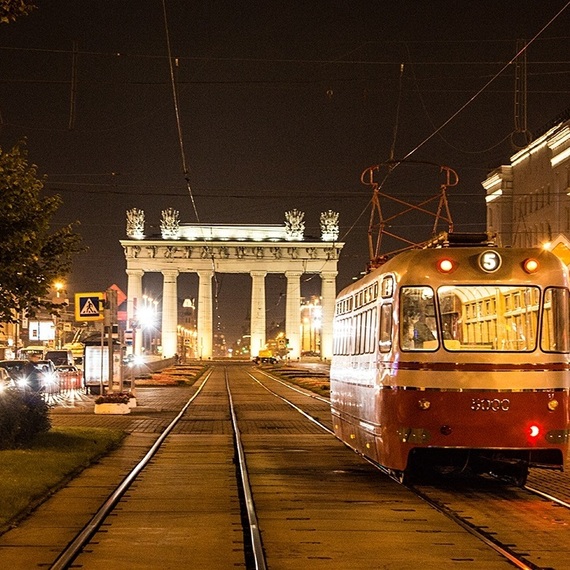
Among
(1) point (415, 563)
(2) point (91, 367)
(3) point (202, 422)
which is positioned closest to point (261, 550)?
(1) point (415, 563)

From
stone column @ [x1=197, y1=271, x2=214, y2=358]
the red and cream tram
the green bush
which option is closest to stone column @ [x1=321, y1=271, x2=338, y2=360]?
stone column @ [x1=197, y1=271, x2=214, y2=358]

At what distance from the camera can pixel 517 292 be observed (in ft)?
46.9

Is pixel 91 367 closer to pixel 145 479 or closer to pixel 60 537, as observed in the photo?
pixel 145 479

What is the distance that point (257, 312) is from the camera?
154250 millimetres

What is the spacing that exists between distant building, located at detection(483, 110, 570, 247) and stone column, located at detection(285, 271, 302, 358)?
68400mm

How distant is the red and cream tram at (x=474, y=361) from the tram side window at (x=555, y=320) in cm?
1

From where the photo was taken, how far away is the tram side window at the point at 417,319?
14250mm

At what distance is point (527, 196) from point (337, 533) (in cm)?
6362

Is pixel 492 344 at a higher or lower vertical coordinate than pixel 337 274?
lower

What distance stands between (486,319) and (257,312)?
5522 inches

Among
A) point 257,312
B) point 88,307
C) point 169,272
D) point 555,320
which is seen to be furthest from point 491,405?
point 257,312

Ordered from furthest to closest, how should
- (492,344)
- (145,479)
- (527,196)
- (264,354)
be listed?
1. (264,354)
2. (527,196)
3. (145,479)
4. (492,344)

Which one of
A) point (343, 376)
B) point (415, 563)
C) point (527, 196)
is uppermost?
point (527, 196)

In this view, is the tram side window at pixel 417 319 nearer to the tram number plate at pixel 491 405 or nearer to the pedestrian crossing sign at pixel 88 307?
the tram number plate at pixel 491 405
